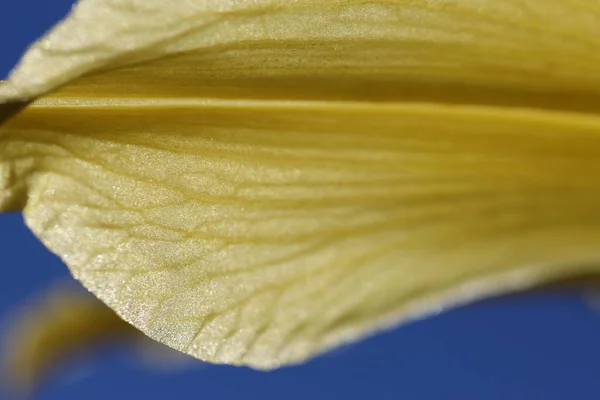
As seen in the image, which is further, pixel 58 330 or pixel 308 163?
pixel 58 330

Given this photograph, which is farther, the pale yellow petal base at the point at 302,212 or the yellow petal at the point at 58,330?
the yellow petal at the point at 58,330

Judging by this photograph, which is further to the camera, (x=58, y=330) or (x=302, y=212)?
(x=58, y=330)

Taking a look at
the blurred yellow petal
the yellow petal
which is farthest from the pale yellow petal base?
the yellow petal

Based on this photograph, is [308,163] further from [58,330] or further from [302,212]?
[58,330]

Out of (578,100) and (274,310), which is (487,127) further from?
(274,310)

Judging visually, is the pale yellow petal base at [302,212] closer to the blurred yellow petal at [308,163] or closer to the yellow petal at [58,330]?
the blurred yellow petal at [308,163]

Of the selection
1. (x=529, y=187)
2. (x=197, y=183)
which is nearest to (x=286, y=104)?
(x=197, y=183)

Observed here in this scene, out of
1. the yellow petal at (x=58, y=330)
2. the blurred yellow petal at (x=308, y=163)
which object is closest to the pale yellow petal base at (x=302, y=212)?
the blurred yellow petal at (x=308, y=163)

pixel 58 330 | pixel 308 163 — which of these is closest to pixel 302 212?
pixel 308 163
